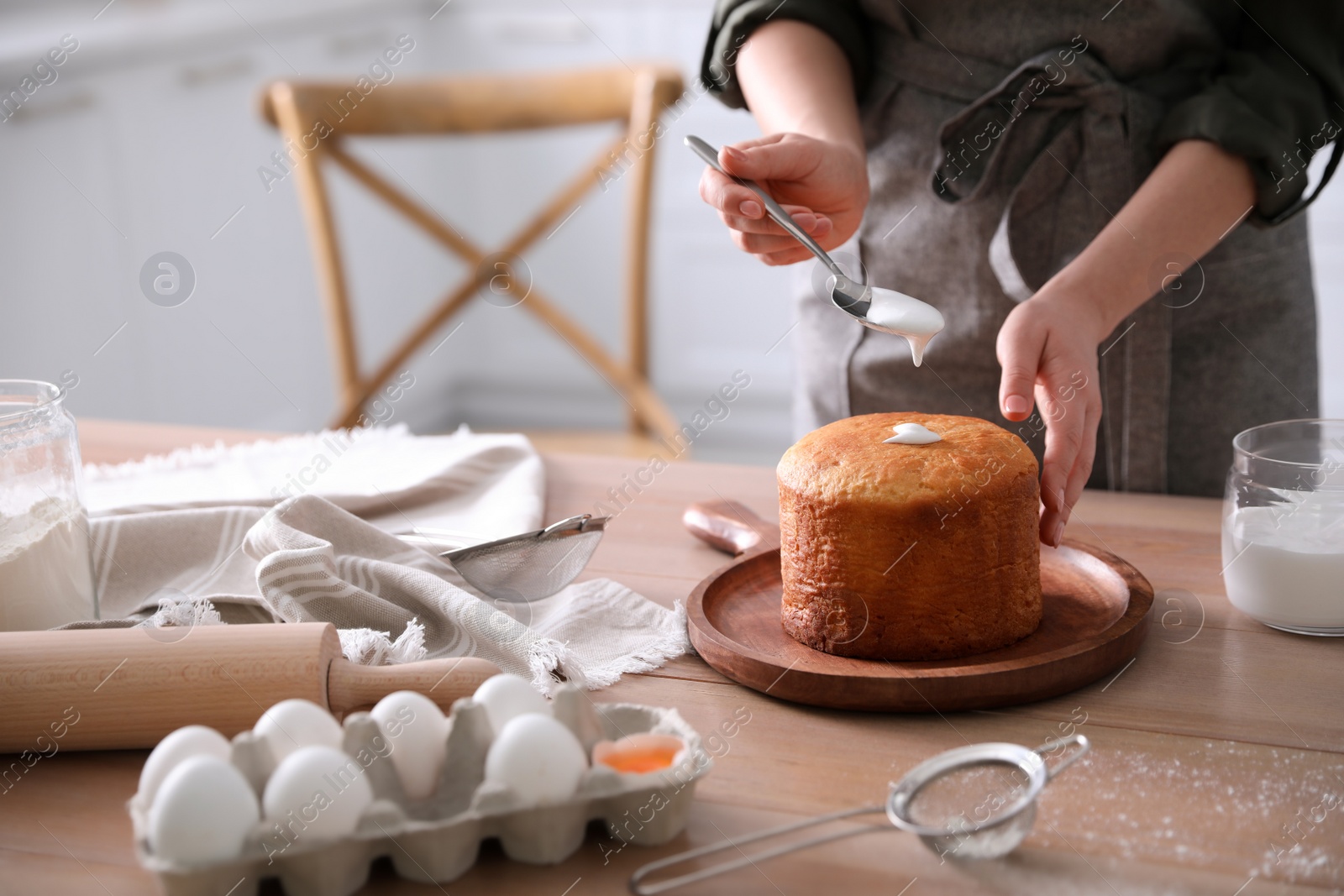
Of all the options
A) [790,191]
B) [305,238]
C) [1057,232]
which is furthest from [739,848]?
[305,238]

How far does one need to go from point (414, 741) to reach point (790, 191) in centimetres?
64

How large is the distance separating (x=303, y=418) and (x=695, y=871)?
9.49 feet

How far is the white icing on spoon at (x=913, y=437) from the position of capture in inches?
33.8

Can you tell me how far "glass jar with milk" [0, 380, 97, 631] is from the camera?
83 cm

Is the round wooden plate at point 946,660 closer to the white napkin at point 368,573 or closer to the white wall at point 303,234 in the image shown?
the white napkin at point 368,573

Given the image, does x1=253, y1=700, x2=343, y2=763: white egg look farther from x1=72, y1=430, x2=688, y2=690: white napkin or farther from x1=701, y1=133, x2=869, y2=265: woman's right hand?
x1=701, y1=133, x2=869, y2=265: woman's right hand

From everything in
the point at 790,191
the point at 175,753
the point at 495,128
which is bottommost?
the point at 175,753

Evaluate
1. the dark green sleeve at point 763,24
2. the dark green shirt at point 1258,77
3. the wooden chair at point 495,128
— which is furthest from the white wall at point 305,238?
the dark green shirt at point 1258,77

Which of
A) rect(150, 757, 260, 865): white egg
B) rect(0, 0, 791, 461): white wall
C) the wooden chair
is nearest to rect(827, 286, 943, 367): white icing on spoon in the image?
rect(150, 757, 260, 865): white egg

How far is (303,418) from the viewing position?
3.32 metres

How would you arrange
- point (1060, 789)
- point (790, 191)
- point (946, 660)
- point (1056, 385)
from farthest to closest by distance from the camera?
point (790, 191) → point (1056, 385) → point (946, 660) → point (1060, 789)

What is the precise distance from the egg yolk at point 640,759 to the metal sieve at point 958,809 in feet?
0.16

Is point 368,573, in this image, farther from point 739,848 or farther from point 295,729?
point 739,848

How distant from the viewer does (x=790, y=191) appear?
109 cm
